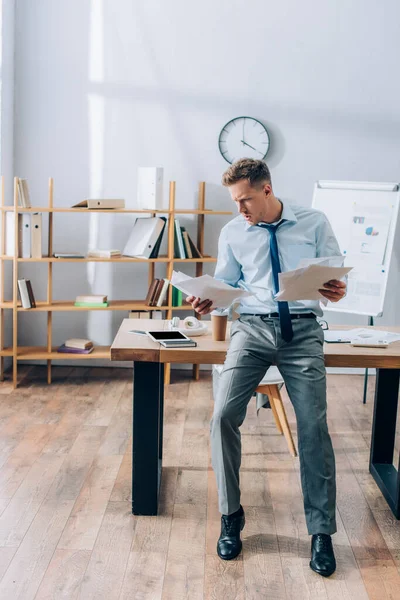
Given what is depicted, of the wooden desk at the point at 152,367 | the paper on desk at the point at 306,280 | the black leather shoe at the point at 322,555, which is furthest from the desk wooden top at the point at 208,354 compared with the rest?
the black leather shoe at the point at 322,555

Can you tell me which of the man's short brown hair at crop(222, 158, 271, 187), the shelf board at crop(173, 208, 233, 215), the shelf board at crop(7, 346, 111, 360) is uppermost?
the man's short brown hair at crop(222, 158, 271, 187)

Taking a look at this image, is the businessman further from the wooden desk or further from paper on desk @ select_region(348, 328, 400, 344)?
paper on desk @ select_region(348, 328, 400, 344)

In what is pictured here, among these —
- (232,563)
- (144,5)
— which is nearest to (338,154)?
(144,5)

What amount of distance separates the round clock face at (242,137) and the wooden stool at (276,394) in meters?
2.02

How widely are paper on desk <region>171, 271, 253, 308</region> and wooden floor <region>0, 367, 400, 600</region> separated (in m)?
0.90

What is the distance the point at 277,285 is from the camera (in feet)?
9.44

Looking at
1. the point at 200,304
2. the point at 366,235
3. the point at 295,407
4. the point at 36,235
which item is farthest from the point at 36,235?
the point at 295,407

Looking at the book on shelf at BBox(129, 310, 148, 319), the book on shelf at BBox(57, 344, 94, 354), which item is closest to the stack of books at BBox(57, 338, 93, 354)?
the book on shelf at BBox(57, 344, 94, 354)

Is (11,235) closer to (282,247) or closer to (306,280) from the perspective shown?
(282,247)

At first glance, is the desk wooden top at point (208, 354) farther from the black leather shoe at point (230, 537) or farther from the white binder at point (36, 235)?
the white binder at point (36, 235)

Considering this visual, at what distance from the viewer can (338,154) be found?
205 inches

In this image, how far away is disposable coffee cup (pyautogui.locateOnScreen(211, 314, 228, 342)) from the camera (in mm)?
3008

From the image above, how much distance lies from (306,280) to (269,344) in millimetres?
340

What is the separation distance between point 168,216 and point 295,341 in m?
2.55
